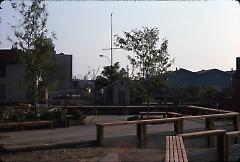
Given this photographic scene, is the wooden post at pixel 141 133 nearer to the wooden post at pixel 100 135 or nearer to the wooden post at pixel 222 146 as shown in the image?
the wooden post at pixel 100 135

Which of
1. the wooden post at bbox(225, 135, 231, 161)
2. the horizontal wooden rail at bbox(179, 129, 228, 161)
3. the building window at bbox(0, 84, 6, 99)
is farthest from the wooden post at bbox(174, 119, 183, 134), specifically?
the building window at bbox(0, 84, 6, 99)

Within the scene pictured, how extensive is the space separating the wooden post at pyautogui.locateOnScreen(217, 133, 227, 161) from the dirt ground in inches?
66.3

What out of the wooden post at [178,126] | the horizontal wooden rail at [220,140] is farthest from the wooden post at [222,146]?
the wooden post at [178,126]

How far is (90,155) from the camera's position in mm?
10875

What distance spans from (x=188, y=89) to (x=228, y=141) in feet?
125

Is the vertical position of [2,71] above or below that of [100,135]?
above

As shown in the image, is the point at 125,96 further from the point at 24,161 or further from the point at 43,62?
the point at 24,161

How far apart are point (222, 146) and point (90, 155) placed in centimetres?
365

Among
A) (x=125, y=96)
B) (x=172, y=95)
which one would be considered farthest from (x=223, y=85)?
(x=125, y=96)

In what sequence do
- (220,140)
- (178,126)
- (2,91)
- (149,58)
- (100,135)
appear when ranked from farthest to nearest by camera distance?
1. (2,91)
2. (149,58)
3. (178,126)
4. (100,135)
5. (220,140)

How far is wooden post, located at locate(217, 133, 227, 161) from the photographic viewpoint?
1213 centimetres

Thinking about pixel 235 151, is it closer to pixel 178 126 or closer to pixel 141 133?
pixel 178 126

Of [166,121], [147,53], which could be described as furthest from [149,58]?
[166,121]

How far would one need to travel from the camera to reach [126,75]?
2681 centimetres
